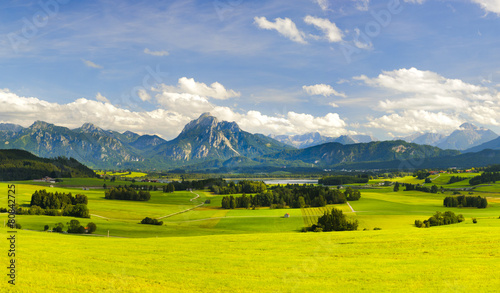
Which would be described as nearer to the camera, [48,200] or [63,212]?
[63,212]

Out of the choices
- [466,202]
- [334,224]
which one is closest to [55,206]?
[334,224]

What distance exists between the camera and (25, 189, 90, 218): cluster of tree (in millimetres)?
110938

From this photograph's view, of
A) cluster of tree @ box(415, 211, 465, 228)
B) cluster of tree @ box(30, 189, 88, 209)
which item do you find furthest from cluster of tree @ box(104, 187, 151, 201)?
cluster of tree @ box(415, 211, 465, 228)

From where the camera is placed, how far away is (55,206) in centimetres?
13425

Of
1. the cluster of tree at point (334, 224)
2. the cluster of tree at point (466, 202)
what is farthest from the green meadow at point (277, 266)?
the cluster of tree at point (466, 202)

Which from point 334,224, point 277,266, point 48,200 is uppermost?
point 277,266

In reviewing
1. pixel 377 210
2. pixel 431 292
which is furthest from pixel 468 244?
pixel 377 210

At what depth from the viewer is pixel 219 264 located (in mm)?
35344

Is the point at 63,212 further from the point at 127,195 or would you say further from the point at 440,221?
the point at 440,221

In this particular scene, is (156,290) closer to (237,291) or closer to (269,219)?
(237,291)

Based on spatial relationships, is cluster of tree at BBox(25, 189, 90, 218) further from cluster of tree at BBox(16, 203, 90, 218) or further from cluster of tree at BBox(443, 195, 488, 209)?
cluster of tree at BBox(443, 195, 488, 209)

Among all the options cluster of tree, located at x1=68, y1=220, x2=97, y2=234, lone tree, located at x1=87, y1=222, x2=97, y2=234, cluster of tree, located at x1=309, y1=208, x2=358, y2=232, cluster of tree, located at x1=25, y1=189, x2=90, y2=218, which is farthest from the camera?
cluster of tree, located at x1=25, y1=189, x2=90, y2=218

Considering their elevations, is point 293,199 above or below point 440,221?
below

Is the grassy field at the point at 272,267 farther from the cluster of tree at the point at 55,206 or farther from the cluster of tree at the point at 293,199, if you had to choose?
the cluster of tree at the point at 293,199
